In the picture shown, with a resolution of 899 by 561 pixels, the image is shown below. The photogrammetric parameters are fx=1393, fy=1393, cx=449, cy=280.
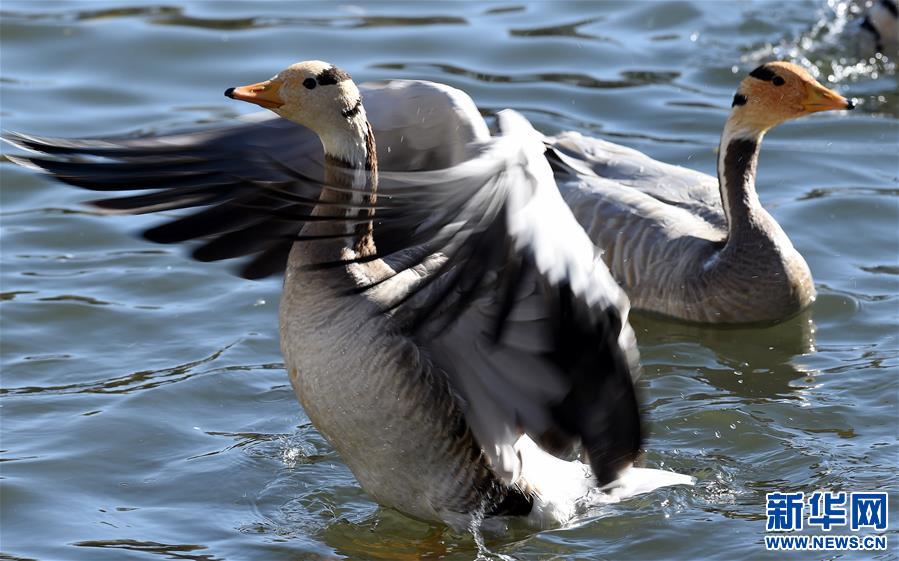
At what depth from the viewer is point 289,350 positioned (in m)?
5.45

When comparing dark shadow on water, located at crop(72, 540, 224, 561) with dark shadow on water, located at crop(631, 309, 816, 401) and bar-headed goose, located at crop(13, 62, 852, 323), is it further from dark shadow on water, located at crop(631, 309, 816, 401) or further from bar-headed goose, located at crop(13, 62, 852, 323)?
bar-headed goose, located at crop(13, 62, 852, 323)

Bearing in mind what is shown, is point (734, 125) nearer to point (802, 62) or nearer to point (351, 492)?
point (351, 492)

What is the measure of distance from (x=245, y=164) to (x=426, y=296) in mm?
846

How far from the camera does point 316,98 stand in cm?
531

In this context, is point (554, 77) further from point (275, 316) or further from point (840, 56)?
point (275, 316)

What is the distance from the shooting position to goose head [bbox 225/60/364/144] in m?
5.30

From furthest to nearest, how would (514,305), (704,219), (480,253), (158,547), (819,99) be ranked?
1. (704,219)
2. (819,99)
3. (158,547)
4. (514,305)
5. (480,253)

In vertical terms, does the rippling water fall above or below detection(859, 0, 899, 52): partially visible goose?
below

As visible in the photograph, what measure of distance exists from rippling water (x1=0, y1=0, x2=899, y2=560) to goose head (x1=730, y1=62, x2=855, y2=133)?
116 centimetres

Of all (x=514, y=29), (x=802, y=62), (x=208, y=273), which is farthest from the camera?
(x=514, y=29)

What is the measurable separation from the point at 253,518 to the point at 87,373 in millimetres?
1872

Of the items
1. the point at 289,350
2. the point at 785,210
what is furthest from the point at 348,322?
the point at 785,210

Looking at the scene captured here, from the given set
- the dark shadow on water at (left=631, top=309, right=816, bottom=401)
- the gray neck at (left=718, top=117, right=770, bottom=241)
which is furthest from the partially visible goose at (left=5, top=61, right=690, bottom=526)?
the gray neck at (left=718, top=117, right=770, bottom=241)

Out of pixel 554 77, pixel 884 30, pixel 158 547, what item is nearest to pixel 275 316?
pixel 158 547
